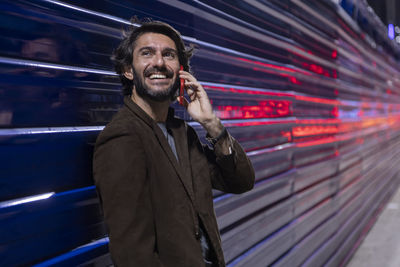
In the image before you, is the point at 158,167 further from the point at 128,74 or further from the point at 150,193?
the point at 128,74

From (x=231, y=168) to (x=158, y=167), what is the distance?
1.86ft

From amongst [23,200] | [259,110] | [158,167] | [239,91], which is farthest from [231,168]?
[259,110]

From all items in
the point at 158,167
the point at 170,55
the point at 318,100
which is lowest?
the point at 158,167

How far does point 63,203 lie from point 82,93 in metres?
0.60

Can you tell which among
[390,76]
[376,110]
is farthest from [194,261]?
[390,76]

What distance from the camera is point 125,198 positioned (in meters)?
1.31

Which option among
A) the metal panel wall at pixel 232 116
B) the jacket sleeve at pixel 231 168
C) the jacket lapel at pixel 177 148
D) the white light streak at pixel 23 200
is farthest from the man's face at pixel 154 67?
the white light streak at pixel 23 200

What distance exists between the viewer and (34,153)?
1483 mm

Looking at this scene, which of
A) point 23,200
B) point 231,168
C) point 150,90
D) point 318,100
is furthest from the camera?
point 318,100

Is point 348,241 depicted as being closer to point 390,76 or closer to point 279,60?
point 279,60

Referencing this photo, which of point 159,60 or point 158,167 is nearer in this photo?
point 158,167

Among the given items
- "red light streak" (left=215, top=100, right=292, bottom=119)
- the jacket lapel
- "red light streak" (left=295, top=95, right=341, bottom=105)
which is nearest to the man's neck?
the jacket lapel

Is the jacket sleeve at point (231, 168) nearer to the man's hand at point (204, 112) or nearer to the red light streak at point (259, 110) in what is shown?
the man's hand at point (204, 112)

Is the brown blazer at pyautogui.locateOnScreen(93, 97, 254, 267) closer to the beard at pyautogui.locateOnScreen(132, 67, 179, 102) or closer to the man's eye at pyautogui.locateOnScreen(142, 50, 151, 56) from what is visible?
the beard at pyautogui.locateOnScreen(132, 67, 179, 102)
